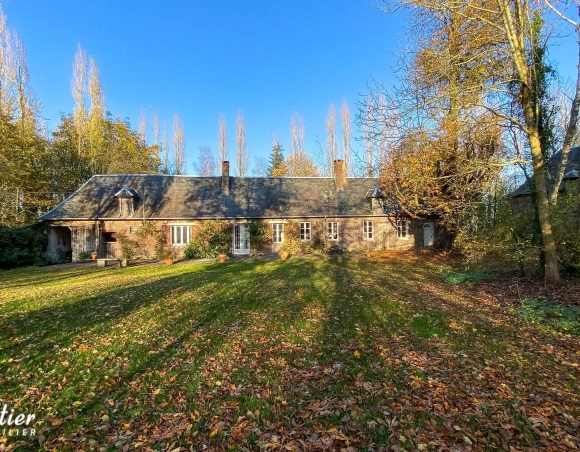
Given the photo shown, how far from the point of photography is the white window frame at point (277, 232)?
21.5 m

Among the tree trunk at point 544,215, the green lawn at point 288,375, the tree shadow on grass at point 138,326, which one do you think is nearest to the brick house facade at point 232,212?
the tree shadow on grass at point 138,326

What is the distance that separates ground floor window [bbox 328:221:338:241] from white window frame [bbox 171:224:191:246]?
9497mm

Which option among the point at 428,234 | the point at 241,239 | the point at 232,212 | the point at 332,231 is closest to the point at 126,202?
the point at 232,212

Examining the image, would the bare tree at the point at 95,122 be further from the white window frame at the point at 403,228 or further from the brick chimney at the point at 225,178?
the white window frame at the point at 403,228

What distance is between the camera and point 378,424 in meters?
3.21

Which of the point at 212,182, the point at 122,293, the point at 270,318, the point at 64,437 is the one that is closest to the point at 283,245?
the point at 212,182

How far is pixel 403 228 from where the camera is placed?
2300cm

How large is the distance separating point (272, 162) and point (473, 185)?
3472 cm

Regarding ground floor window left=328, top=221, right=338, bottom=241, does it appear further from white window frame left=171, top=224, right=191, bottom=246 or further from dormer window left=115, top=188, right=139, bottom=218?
dormer window left=115, top=188, right=139, bottom=218

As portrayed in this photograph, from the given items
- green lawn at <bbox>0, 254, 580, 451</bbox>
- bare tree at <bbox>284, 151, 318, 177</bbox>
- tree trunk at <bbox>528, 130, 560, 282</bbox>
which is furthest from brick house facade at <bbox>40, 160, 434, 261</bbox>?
bare tree at <bbox>284, 151, 318, 177</bbox>

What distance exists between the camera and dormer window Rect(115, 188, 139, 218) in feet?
66.2

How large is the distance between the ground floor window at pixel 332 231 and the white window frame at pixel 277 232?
3349mm

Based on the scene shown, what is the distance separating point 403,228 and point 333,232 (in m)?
5.23

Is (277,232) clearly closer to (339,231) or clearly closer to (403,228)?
(339,231)
